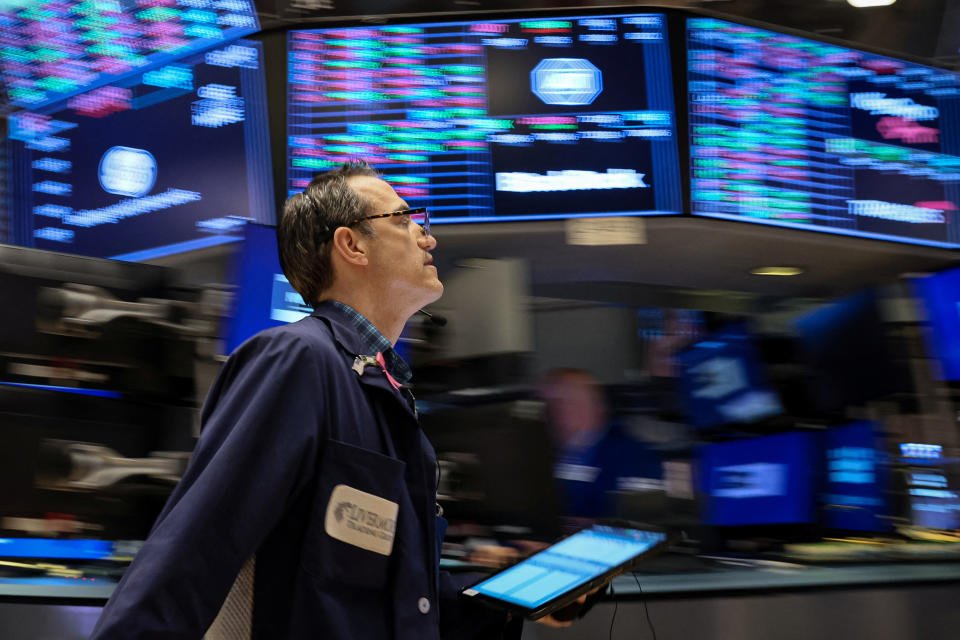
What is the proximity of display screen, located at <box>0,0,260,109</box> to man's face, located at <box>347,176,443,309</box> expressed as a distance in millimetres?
1762

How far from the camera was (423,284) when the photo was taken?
68.5 inches

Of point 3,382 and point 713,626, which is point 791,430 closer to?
point 713,626

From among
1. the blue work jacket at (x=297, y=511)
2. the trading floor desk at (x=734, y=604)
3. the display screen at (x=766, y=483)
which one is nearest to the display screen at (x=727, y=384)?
the display screen at (x=766, y=483)

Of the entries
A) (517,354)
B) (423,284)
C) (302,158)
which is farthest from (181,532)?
(302,158)

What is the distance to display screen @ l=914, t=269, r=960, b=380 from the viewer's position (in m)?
3.10

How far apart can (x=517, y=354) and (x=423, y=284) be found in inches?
34.3

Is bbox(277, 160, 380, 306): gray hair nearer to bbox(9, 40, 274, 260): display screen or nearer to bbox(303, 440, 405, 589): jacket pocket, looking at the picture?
bbox(303, 440, 405, 589): jacket pocket

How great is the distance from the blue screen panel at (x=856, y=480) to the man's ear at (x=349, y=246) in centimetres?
216

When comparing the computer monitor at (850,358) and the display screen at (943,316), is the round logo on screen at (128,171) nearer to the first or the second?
the computer monitor at (850,358)

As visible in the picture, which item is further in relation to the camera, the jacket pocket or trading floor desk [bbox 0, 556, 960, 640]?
trading floor desk [bbox 0, 556, 960, 640]

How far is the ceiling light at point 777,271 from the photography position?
3.87 meters

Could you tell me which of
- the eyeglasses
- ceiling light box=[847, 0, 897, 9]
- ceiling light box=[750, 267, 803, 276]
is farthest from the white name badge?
ceiling light box=[847, 0, 897, 9]

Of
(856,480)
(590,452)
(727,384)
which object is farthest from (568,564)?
(856,480)

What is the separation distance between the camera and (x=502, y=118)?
324 cm
